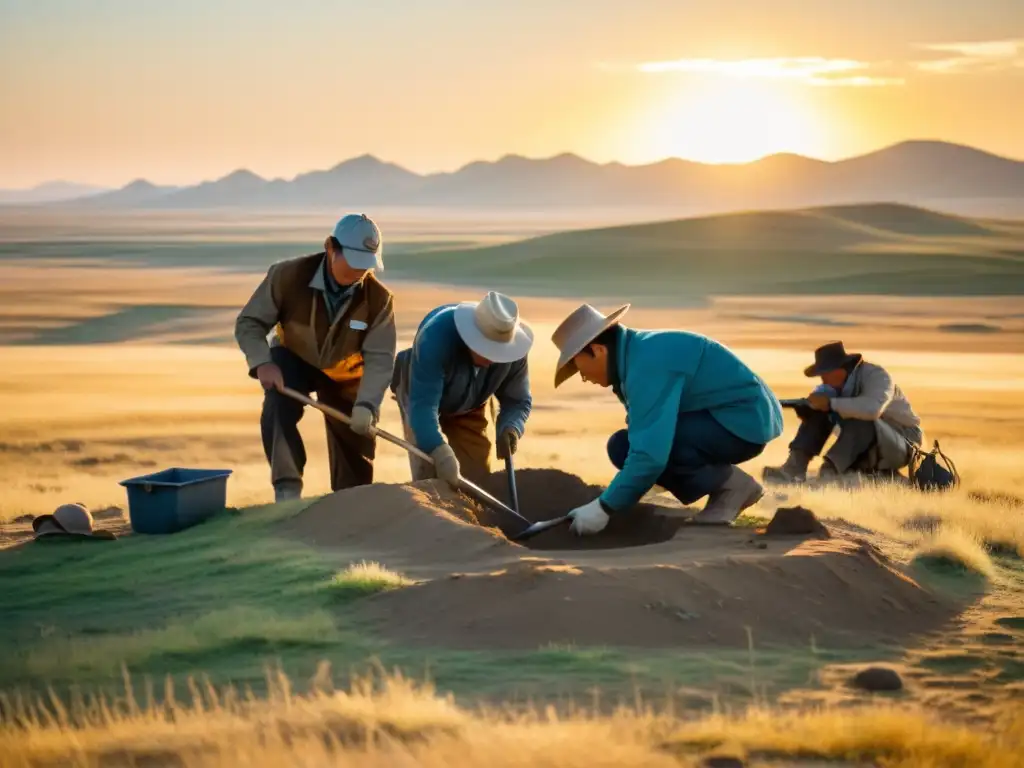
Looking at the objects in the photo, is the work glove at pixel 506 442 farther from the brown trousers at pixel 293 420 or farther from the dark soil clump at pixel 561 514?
the brown trousers at pixel 293 420

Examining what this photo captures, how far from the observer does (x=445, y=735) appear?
16.4 ft

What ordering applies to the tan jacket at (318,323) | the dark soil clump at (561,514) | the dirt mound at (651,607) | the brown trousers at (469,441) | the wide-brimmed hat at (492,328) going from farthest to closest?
the brown trousers at (469,441)
the tan jacket at (318,323)
the dark soil clump at (561,514)
the wide-brimmed hat at (492,328)
the dirt mound at (651,607)

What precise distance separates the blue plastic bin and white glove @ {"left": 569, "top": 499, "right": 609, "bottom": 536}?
2.60 metres

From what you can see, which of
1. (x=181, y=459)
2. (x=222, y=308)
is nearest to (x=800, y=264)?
(x=222, y=308)

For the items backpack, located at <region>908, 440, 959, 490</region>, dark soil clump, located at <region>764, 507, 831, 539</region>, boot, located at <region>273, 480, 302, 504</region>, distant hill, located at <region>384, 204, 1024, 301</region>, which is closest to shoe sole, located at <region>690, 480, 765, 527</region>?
dark soil clump, located at <region>764, 507, 831, 539</region>

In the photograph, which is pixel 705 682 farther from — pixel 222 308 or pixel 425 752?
pixel 222 308

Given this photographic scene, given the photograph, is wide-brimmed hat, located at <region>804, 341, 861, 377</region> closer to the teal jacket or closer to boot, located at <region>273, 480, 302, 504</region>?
the teal jacket

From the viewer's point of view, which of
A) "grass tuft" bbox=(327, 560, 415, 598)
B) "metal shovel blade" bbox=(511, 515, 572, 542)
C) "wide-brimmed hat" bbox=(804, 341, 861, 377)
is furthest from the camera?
"wide-brimmed hat" bbox=(804, 341, 861, 377)

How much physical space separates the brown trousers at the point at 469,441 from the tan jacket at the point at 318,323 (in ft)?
1.44

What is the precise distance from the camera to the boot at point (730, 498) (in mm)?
8523

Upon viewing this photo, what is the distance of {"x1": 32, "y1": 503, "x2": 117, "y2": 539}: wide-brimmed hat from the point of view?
911 cm

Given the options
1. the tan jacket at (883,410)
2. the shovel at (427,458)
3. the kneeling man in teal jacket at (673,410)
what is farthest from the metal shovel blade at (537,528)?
the tan jacket at (883,410)

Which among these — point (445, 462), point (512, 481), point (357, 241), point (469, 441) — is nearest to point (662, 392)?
point (445, 462)

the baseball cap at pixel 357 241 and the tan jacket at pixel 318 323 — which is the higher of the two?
the baseball cap at pixel 357 241
